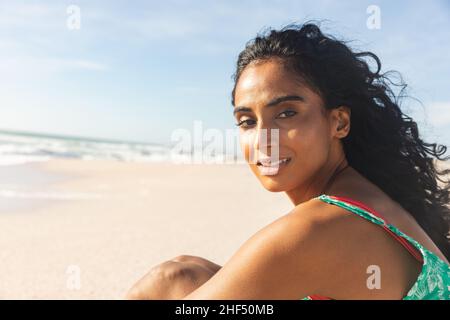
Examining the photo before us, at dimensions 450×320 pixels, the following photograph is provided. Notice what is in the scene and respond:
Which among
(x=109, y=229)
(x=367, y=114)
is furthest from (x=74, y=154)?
(x=367, y=114)

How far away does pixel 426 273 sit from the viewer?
1736 mm

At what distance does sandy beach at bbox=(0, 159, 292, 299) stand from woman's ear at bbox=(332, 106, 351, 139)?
3205mm

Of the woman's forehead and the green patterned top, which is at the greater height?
the woman's forehead

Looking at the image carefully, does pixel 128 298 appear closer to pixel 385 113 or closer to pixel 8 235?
pixel 385 113

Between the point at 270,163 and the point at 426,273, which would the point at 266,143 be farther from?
the point at 426,273

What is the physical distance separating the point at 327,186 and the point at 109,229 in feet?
20.3

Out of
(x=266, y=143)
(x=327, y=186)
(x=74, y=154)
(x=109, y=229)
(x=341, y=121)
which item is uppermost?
(x=74, y=154)

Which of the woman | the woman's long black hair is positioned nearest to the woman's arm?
the woman

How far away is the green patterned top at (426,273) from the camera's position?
5.39 ft

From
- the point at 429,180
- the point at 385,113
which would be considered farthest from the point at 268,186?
the point at 429,180

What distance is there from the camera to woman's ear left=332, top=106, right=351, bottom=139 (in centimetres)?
210

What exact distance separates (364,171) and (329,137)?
0.32 metres

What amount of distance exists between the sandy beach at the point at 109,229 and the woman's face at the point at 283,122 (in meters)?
3.14

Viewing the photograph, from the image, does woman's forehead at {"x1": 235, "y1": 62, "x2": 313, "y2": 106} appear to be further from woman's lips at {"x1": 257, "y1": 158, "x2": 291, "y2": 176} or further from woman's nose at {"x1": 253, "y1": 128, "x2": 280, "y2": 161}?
woman's lips at {"x1": 257, "y1": 158, "x2": 291, "y2": 176}
